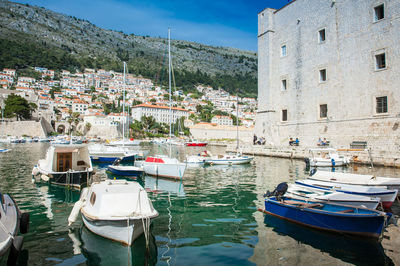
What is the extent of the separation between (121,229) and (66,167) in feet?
29.1

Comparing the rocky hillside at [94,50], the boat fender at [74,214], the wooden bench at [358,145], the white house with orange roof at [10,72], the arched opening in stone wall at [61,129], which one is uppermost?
the rocky hillside at [94,50]

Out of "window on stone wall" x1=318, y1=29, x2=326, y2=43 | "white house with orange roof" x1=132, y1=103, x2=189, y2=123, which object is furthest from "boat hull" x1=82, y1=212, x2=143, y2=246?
"white house with orange roof" x1=132, y1=103, x2=189, y2=123

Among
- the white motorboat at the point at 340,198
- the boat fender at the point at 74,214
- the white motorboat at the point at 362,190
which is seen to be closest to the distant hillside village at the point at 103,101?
the white motorboat at the point at 362,190

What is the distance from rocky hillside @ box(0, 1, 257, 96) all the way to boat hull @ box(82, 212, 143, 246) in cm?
13317

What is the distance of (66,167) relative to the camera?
12.5 metres

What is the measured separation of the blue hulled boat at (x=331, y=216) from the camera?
17.1 feet

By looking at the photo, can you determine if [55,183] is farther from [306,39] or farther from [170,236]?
[306,39]

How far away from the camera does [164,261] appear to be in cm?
454

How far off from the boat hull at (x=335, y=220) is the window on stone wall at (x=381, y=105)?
15.8 meters

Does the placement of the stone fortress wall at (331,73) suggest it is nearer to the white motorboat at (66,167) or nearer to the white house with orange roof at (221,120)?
the white motorboat at (66,167)

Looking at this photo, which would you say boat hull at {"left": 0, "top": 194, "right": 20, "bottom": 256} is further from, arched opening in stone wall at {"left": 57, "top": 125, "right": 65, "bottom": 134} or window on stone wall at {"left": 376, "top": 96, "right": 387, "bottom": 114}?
arched opening in stone wall at {"left": 57, "top": 125, "right": 65, "bottom": 134}

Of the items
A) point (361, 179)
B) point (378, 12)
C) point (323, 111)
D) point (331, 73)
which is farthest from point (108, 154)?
point (378, 12)

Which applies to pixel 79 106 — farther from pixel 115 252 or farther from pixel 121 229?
pixel 115 252

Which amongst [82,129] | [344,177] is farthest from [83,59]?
[344,177]
